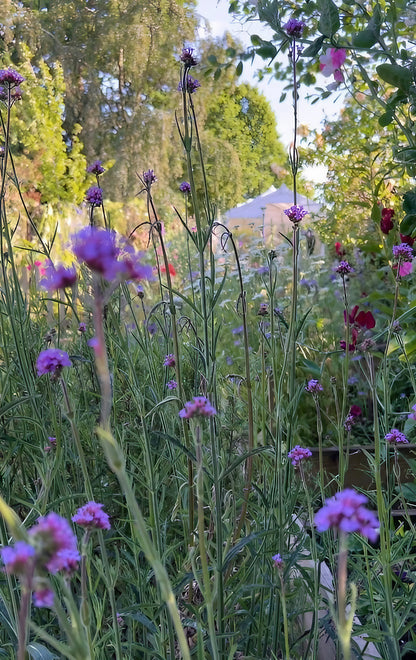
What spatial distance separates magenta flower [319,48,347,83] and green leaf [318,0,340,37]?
30 centimetres

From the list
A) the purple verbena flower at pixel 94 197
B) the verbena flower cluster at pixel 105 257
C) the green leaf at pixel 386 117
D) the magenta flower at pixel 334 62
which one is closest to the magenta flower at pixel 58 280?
the verbena flower cluster at pixel 105 257

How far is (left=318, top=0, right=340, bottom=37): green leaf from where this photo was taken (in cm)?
103

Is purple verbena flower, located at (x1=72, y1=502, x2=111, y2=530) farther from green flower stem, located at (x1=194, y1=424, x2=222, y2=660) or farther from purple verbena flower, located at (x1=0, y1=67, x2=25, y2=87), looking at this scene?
purple verbena flower, located at (x1=0, y1=67, x2=25, y2=87)

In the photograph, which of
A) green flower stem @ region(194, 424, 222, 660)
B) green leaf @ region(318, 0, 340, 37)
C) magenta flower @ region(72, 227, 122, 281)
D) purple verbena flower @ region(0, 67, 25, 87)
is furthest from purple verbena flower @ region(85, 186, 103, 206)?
magenta flower @ region(72, 227, 122, 281)

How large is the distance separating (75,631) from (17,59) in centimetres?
1195

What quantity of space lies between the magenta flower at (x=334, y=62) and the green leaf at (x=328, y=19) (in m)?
0.30

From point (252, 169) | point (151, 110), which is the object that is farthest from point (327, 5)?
point (151, 110)

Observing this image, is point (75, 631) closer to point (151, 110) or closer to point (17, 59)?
point (17, 59)

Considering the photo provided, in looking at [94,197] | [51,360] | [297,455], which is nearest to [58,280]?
[51,360]

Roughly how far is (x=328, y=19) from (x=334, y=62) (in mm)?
350

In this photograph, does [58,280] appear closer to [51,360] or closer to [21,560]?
[21,560]

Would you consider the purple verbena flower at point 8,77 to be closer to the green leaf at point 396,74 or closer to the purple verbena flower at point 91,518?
the green leaf at point 396,74

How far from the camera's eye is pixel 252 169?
11.0 metres

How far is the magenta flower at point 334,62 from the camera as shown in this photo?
4.47ft
